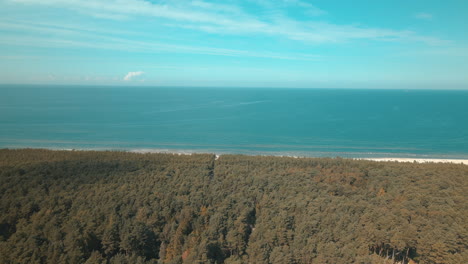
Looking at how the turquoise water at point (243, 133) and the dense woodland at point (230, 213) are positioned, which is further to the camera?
the turquoise water at point (243, 133)

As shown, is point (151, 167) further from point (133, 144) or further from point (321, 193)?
point (133, 144)

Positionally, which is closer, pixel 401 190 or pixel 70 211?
pixel 70 211

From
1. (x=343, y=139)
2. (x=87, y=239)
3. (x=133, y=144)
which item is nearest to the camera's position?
(x=87, y=239)

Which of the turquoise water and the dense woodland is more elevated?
the turquoise water

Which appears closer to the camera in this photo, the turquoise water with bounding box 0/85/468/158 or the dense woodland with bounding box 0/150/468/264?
the dense woodland with bounding box 0/150/468/264

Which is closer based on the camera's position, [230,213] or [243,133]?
[230,213]

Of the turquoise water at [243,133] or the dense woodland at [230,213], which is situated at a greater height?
the turquoise water at [243,133]

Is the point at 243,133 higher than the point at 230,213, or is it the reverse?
the point at 243,133

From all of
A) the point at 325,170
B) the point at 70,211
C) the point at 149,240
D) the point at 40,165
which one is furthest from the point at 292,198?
the point at 40,165
